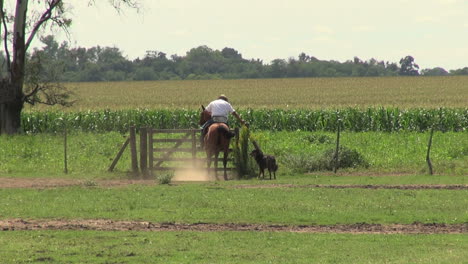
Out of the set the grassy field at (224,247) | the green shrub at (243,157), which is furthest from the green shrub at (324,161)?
the grassy field at (224,247)

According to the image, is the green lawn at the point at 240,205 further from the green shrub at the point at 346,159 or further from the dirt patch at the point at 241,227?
the green shrub at the point at 346,159

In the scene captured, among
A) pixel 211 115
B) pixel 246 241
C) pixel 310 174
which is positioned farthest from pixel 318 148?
pixel 246 241

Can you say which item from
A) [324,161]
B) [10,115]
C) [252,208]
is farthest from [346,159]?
[10,115]

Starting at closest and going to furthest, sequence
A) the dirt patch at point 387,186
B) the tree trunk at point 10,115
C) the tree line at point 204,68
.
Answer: the dirt patch at point 387,186 → the tree trunk at point 10,115 → the tree line at point 204,68

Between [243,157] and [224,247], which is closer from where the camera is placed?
[224,247]

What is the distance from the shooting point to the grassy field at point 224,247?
44.7ft

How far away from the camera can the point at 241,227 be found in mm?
16844

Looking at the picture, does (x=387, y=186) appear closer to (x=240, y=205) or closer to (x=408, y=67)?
(x=240, y=205)

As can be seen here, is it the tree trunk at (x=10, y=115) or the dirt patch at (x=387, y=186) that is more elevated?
the tree trunk at (x=10, y=115)

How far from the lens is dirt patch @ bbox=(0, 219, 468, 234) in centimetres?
1638

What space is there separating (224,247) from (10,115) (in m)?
30.6

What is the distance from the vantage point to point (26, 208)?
19578 millimetres

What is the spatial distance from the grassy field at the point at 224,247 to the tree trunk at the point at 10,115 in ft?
90.5

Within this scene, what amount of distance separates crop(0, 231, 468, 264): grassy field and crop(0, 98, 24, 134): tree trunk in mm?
27584
